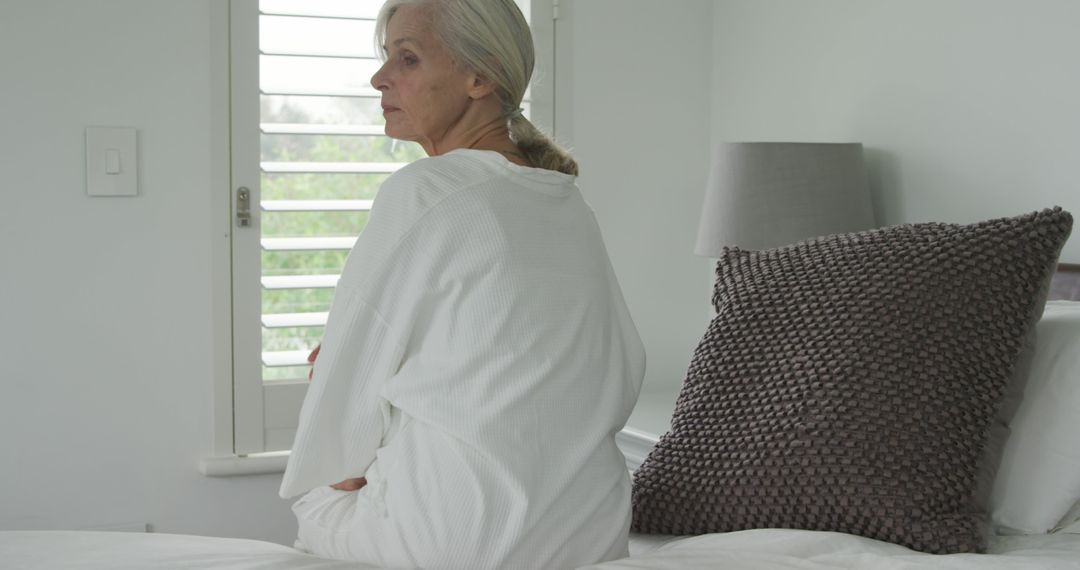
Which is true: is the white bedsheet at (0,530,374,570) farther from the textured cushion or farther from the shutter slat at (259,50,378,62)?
the shutter slat at (259,50,378,62)

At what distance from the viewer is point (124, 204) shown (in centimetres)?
243

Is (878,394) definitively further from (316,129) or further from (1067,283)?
(316,129)

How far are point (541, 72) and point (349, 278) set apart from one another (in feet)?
5.44

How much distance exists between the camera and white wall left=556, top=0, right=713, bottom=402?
2854mm

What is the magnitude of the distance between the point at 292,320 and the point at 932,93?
4.97 ft

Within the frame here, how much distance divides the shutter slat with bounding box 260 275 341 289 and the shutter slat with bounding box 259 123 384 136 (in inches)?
13.4

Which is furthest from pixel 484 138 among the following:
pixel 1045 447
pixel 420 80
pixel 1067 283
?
pixel 1067 283

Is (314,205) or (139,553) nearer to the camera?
(139,553)

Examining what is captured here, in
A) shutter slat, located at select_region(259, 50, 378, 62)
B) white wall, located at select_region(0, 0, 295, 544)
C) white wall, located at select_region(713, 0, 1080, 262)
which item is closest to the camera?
white wall, located at select_region(713, 0, 1080, 262)

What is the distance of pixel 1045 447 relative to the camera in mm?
1367

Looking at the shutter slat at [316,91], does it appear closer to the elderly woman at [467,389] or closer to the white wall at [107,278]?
the white wall at [107,278]

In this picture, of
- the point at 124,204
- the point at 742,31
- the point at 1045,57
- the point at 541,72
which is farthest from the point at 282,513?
the point at 1045,57

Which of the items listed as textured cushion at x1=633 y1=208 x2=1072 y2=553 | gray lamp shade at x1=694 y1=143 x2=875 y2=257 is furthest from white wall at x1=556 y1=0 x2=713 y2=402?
textured cushion at x1=633 y1=208 x2=1072 y2=553

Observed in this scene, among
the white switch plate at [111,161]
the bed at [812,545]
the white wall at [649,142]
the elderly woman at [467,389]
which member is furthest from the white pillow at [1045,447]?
the white switch plate at [111,161]
